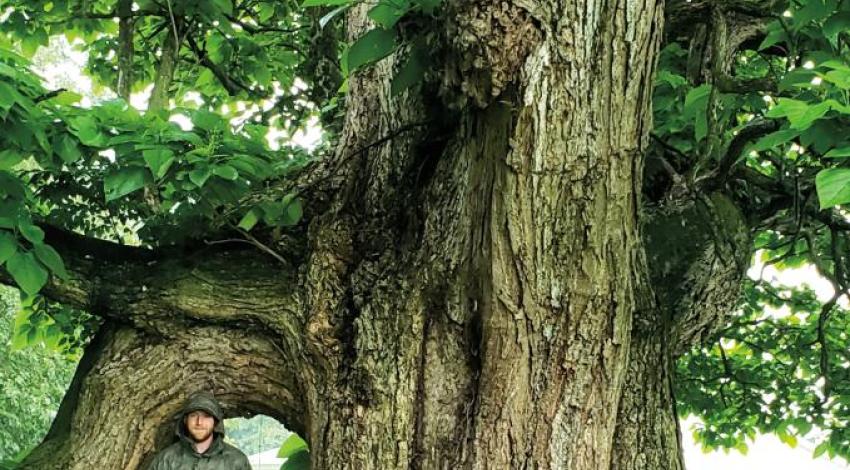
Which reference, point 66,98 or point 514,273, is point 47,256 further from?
point 514,273

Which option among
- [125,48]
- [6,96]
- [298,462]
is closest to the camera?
[6,96]

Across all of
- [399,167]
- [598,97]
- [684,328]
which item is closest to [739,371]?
[684,328]

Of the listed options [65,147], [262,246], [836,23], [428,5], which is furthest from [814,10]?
[65,147]

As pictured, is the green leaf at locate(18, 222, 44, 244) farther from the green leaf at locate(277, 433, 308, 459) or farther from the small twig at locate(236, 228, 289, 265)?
the green leaf at locate(277, 433, 308, 459)

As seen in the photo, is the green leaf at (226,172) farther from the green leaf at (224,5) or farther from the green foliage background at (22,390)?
the green foliage background at (22,390)

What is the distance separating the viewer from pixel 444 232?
9.83ft

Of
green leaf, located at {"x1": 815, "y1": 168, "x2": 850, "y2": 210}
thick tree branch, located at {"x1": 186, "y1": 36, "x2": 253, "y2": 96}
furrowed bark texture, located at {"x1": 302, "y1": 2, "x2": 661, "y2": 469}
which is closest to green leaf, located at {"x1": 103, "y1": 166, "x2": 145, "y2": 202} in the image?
furrowed bark texture, located at {"x1": 302, "y1": 2, "x2": 661, "y2": 469}

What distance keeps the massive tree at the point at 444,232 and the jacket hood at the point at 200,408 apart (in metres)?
0.06

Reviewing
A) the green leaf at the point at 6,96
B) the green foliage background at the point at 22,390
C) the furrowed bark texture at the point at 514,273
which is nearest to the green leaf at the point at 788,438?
the furrowed bark texture at the point at 514,273

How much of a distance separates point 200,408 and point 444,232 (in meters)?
1.27

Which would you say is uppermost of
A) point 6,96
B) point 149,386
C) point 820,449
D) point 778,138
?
point 820,449

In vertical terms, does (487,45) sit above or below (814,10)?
below

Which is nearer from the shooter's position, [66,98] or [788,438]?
[66,98]

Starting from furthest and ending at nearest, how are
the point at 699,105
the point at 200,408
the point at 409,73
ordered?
the point at 200,408
the point at 699,105
the point at 409,73
